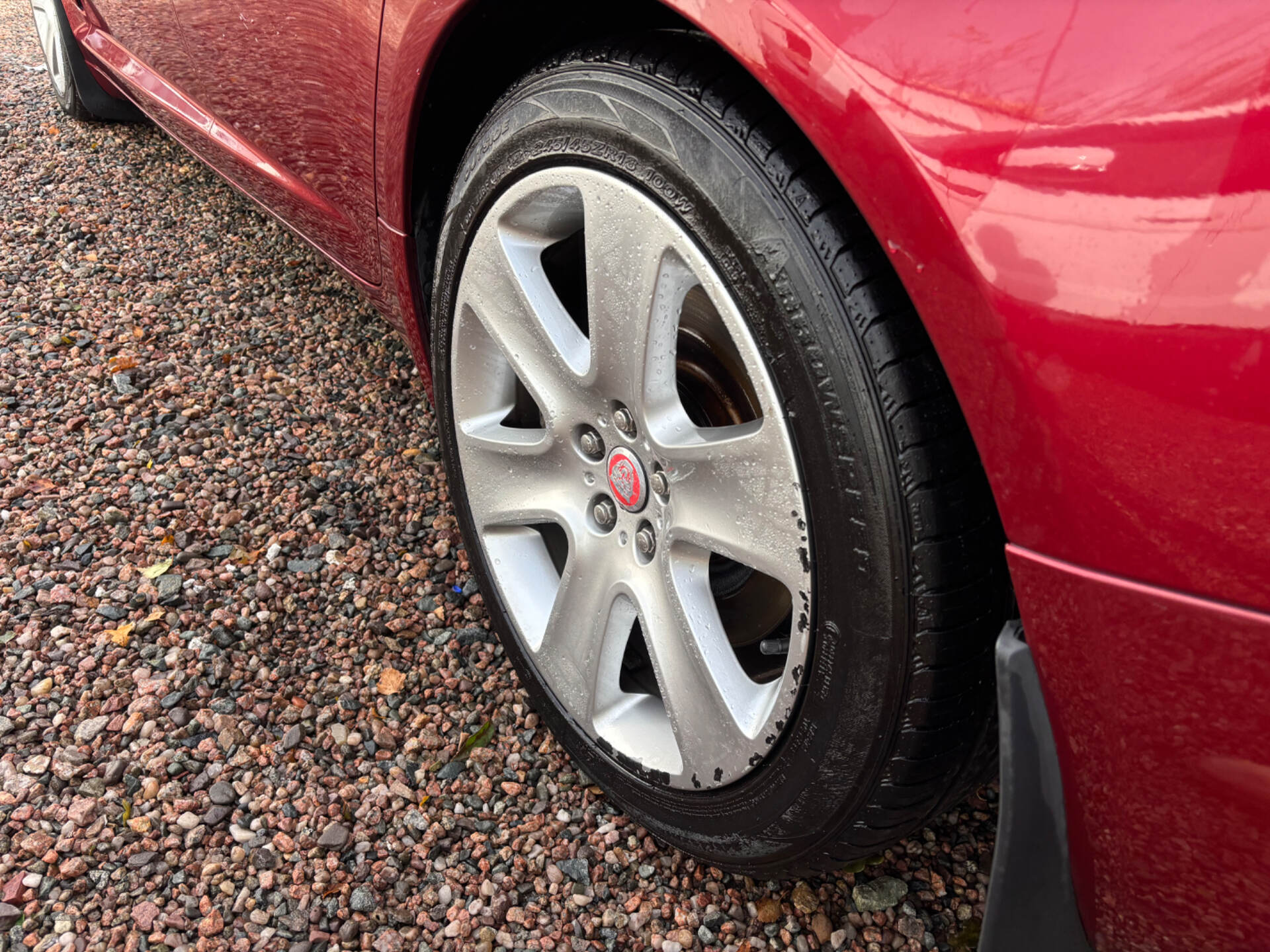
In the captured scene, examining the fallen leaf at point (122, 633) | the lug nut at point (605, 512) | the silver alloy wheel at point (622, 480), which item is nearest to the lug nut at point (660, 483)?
the silver alloy wheel at point (622, 480)

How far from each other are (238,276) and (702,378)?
233 centimetres

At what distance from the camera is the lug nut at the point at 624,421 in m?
1.31

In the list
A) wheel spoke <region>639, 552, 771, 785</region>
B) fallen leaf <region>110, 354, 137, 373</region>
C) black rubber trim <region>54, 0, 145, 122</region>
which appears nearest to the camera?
wheel spoke <region>639, 552, 771, 785</region>

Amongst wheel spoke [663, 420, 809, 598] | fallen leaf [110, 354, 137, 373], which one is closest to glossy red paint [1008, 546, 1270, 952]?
wheel spoke [663, 420, 809, 598]

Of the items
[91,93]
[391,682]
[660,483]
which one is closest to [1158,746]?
[660,483]

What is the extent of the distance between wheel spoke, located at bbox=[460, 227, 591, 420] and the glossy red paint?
28.8 inches

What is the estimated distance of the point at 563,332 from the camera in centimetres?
141

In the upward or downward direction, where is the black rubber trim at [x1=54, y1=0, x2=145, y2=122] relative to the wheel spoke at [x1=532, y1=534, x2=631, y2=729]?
downward

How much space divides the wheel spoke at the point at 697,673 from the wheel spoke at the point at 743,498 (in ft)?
0.26

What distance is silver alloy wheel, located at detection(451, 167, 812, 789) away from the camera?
44.6 inches

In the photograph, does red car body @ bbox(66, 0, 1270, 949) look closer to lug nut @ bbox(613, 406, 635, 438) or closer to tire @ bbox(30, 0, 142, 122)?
lug nut @ bbox(613, 406, 635, 438)

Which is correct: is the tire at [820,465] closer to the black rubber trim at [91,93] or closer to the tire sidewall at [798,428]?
the tire sidewall at [798,428]

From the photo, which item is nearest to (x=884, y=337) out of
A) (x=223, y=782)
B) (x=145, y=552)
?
(x=223, y=782)

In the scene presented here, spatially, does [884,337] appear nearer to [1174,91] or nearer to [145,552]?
[1174,91]
